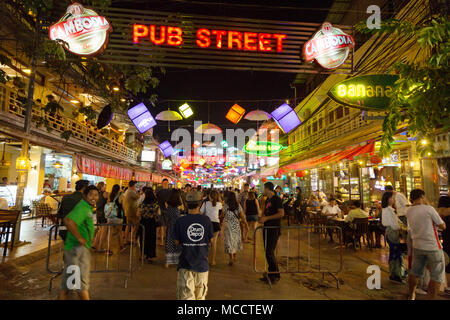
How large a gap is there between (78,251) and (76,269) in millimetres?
246

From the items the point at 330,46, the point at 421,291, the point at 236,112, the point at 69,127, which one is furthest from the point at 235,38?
the point at 69,127

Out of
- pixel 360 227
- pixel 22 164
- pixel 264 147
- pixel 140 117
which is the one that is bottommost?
pixel 360 227

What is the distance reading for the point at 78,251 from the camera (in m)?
3.87

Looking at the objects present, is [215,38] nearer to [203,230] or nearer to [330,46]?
[330,46]

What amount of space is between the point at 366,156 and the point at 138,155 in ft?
73.7

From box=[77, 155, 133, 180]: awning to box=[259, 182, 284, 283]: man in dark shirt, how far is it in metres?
12.1

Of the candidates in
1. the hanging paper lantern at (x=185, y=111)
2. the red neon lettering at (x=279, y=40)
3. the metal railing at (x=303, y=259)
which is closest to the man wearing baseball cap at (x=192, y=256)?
the metal railing at (x=303, y=259)

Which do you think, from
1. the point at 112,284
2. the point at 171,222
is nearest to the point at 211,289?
the point at 112,284

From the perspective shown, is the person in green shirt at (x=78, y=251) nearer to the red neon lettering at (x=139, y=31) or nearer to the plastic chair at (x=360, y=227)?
the red neon lettering at (x=139, y=31)

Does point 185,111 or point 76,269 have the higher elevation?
point 185,111

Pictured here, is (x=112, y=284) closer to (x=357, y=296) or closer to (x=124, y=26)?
(x=357, y=296)

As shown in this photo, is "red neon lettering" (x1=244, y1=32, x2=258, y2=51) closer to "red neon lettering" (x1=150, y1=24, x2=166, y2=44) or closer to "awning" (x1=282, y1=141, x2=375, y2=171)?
"red neon lettering" (x1=150, y1=24, x2=166, y2=44)

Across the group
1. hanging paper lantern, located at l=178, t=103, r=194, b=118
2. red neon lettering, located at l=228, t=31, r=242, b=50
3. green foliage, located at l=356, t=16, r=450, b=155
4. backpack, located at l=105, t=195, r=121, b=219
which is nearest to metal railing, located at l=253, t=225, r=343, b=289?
green foliage, located at l=356, t=16, r=450, b=155

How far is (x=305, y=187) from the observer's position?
81.9 feet
